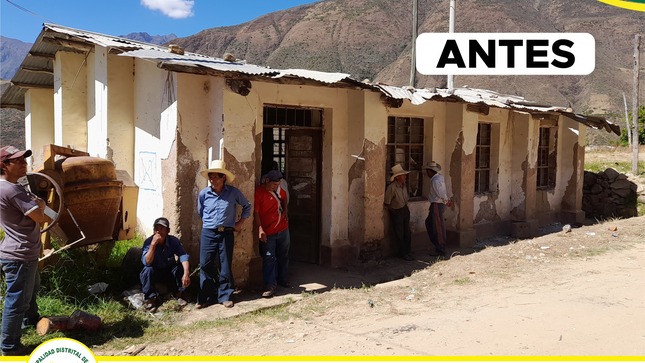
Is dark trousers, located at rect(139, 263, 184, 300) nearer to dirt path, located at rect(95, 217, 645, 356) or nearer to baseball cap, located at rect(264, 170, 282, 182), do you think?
dirt path, located at rect(95, 217, 645, 356)

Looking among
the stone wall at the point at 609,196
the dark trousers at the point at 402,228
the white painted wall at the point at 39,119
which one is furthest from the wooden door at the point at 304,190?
the stone wall at the point at 609,196

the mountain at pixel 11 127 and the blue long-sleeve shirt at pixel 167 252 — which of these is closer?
the blue long-sleeve shirt at pixel 167 252

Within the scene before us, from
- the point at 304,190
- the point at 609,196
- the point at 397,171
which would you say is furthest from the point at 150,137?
the point at 609,196

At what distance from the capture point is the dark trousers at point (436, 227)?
9773 mm

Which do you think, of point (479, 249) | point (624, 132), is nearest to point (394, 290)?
point (479, 249)

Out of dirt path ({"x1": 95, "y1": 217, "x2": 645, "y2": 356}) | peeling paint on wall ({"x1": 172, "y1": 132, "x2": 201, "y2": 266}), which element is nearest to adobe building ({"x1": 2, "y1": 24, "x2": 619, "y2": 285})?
peeling paint on wall ({"x1": 172, "y1": 132, "x2": 201, "y2": 266})

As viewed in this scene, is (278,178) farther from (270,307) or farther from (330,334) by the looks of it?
(330,334)

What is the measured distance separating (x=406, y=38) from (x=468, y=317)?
220ft

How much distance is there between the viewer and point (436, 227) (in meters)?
9.82

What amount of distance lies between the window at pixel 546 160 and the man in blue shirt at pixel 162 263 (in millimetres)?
9912

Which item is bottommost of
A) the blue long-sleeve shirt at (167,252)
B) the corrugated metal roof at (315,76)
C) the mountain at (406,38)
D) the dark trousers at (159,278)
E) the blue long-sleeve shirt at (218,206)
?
the dark trousers at (159,278)

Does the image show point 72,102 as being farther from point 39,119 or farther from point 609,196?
point 609,196

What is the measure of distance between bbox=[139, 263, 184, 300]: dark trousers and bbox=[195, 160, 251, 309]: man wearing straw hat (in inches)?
10.6

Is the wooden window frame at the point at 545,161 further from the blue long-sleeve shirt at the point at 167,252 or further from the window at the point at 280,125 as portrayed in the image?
the blue long-sleeve shirt at the point at 167,252
